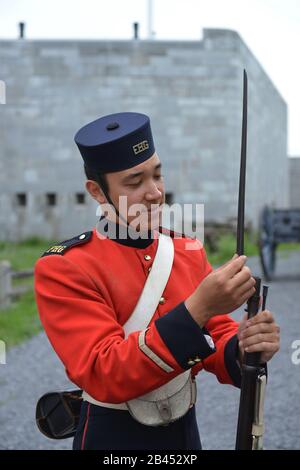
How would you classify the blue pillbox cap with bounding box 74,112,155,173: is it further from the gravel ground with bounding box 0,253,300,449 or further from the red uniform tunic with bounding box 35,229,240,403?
the gravel ground with bounding box 0,253,300,449

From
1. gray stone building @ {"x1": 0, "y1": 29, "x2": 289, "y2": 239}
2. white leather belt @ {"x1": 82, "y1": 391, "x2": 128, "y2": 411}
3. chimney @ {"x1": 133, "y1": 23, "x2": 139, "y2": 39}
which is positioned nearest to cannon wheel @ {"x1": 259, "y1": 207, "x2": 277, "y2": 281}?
gray stone building @ {"x1": 0, "y1": 29, "x2": 289, "y2": 239}

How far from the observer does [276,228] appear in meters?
11.5

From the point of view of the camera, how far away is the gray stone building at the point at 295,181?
32.0 meters

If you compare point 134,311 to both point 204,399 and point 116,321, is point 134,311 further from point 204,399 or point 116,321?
point 204,399

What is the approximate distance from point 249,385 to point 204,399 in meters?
3.63

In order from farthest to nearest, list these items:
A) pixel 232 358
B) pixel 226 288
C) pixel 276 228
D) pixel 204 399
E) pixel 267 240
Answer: pixel 276 228 → pixel 267 240 → pixel 204 399 → pixel 232 358 → pixel 226 288

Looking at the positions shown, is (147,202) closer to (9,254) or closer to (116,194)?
(116,194)

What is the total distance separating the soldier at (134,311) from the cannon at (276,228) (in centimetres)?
934

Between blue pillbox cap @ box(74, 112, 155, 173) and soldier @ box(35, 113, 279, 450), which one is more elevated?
blue pillbox cap @ box(74, 112, 155, 173)

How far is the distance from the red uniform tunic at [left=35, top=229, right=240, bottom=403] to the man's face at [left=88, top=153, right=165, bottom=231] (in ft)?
0.40

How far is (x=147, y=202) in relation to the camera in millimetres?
1939

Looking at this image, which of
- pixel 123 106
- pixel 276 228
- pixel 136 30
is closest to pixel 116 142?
pixel 276 228

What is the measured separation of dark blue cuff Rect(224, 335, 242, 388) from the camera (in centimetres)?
200

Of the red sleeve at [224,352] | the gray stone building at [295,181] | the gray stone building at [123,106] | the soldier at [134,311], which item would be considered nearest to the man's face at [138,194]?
the soldier at [134,311]
